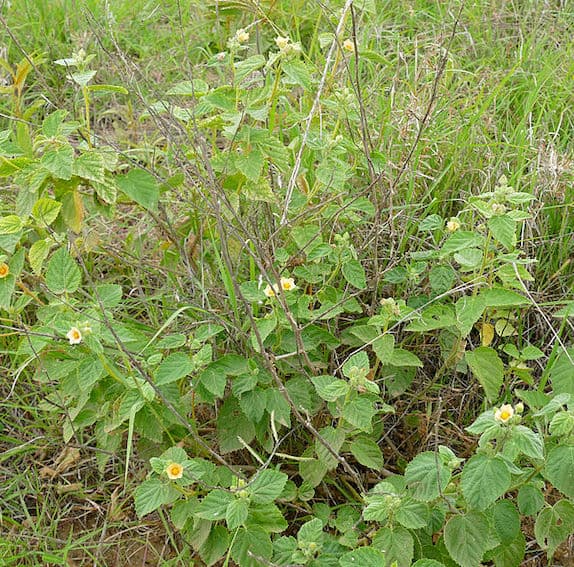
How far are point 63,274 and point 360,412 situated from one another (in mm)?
742

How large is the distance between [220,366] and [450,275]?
0.64 metres

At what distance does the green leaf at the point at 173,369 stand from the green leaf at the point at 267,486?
281 millimetres

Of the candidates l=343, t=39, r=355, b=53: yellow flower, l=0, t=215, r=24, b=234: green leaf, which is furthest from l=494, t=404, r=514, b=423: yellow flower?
l=0, t=215, r=24, b=234: green leaf

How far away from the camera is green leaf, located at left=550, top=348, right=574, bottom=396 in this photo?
1.86m

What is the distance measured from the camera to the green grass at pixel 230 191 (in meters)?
2.14

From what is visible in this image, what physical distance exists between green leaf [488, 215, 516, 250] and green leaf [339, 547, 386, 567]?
705 mm

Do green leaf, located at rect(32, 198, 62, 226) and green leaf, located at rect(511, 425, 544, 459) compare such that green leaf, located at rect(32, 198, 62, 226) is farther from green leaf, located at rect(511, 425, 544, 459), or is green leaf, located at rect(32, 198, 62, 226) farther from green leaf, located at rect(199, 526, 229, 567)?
green leaf, located at rect(511, 425, 544, 459)

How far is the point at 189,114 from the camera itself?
208 cm

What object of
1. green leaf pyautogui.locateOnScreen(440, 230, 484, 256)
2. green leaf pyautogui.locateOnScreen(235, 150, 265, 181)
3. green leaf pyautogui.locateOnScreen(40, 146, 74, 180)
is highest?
green leaf pyautogui.locateOnScreen(40, 146, 74, 180)

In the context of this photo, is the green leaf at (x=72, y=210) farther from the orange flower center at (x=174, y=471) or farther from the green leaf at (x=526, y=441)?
the green leaf at (x=526, y=441)

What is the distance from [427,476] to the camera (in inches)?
65.8

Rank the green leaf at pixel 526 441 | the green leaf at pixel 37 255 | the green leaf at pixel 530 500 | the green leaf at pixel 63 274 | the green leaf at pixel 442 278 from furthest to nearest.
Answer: the green leaf at pixel 442 278 → the green leaf at pixel 37 255 → the green leaf at pixel 63 274 → the green leaf at pixel 530 500 → the green leaf at pixel 526 441

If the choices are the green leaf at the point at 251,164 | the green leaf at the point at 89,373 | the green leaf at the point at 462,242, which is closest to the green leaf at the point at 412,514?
the green leaf at the point at 462,242

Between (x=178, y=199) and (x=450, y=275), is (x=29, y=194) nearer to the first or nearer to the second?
(x=178, y=199)
